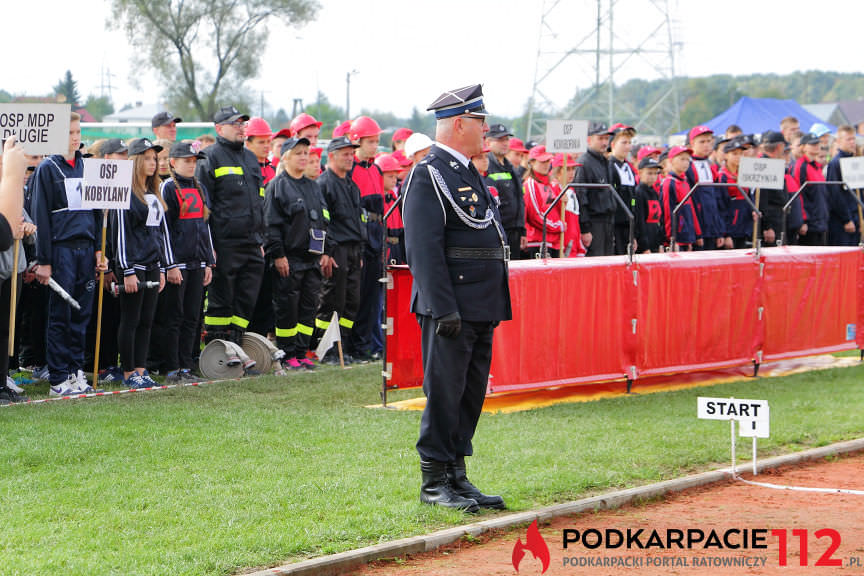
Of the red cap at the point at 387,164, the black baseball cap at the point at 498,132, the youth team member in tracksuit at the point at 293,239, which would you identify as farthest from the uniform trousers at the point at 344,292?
the black baseball cap at the point at 498,132

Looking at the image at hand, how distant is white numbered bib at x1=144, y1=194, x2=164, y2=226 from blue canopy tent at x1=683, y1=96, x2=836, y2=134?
97.2ft

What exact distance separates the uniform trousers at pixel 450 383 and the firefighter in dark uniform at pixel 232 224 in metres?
5.82

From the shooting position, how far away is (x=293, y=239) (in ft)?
43.1

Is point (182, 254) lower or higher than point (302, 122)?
lower

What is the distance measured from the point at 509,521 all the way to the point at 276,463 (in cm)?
200

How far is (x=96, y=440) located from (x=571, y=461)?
11.3 feet

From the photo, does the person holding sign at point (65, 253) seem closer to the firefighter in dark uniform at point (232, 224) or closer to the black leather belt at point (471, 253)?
the firefighter in dark uniform at point (232, 224)

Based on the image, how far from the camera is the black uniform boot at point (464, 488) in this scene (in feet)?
23.1

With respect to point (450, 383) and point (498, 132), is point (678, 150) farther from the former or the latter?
point (450, 383)

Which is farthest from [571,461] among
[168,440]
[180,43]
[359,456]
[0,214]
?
[180,43]

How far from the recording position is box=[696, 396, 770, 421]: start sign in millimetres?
7996

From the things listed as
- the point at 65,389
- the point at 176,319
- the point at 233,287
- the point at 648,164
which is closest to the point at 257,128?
the point at 233,287

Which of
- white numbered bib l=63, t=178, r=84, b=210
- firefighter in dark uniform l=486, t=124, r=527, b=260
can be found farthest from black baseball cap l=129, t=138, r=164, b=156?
firefighter in dark uniform l=486, t=124, r=527, b=260

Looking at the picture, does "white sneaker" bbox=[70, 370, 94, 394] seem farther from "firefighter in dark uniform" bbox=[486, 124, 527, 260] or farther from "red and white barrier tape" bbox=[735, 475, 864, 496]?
"red and white barrier tape" bbox=[735, 475, 864, 496]
